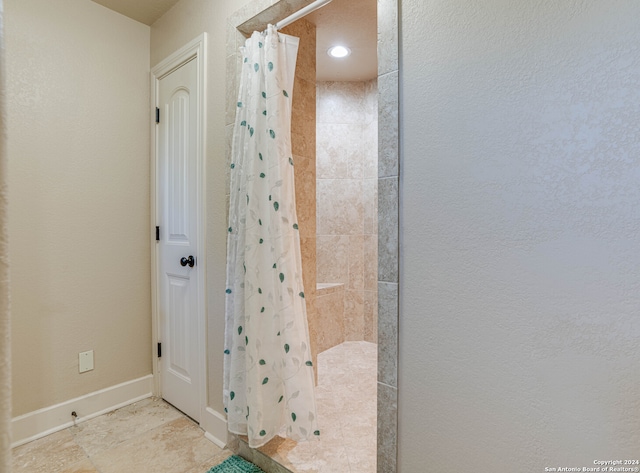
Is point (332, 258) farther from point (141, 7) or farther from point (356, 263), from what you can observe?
point (141, 7)

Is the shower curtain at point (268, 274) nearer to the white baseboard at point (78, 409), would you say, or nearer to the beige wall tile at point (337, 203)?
the white baseboard at point (78, 409)

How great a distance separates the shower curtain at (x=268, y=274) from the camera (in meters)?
1.55

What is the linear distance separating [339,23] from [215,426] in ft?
8.58

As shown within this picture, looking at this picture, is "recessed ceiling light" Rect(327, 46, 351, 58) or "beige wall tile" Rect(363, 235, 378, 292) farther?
"beige wall tile" Rect(363, 235, 378, 292)

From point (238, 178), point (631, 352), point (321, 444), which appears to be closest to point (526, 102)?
point (631, 352)

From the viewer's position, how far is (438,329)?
3.68ft

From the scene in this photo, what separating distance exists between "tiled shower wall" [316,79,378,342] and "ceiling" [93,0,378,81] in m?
0.40

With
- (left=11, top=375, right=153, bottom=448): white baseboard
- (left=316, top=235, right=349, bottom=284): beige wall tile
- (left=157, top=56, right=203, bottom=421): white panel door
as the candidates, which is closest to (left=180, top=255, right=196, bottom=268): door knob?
(left=157, top=56, right=203, bottom=421): white panel door

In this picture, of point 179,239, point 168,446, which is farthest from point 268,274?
point 168,446

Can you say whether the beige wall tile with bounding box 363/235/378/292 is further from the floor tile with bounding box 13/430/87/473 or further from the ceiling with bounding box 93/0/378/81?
the floor tile with bounding box 13/430/87/473

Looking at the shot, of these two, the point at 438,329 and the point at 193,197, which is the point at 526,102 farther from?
the point at 193,197

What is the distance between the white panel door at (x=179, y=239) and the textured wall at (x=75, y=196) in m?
0.17

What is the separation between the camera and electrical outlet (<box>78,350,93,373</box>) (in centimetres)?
→ 209

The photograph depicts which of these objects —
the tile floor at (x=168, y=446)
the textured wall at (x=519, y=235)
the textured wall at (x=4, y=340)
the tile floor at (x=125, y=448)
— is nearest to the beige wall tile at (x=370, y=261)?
the tile floor at (x=168, y=446)
